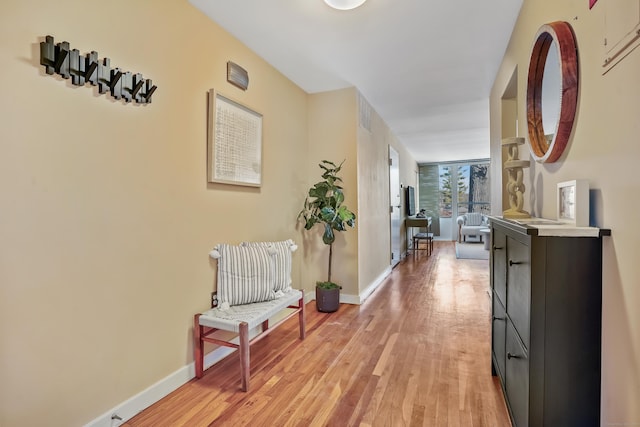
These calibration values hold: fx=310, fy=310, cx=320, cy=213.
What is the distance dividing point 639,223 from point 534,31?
1463 millimetres

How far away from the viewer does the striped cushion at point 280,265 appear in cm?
239

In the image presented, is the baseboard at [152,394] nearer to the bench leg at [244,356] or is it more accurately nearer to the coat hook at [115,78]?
the bench leg at [244,356]

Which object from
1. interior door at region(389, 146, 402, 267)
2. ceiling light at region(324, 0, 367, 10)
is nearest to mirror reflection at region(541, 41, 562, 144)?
ceiling light at region(324, 0, 367, 10)

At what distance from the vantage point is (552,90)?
1.53m

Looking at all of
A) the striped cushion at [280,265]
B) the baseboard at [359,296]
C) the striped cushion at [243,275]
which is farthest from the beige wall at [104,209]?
the baseboard at [359,296]

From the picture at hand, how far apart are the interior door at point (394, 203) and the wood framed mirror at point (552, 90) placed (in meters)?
3.51

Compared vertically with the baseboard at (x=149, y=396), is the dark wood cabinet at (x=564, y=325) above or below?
above

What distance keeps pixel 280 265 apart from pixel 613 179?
1993mm

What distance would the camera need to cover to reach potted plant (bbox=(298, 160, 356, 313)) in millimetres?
3141

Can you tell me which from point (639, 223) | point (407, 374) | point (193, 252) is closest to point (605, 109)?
point (639, 223)

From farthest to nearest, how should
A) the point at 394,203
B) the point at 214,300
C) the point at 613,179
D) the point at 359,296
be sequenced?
the point at 394,203
the point at 359,296
the point at 214,300
the point at 613,179

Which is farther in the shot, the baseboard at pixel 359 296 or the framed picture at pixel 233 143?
the baseboard at pixel 359 296

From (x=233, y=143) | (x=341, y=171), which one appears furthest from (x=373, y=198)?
(x=233, y=143)

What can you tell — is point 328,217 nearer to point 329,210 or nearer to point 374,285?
point 329,210
